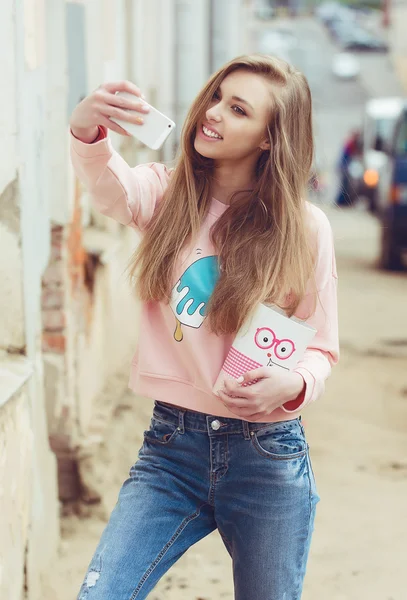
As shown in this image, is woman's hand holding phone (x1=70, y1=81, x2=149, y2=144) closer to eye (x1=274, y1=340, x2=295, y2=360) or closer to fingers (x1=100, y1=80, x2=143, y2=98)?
fingers (x1=100, y1=80, x2=143, y2=98)

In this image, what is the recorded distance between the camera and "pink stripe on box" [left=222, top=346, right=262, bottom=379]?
208cm

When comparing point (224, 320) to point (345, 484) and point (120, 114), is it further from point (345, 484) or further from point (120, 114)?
point (345, 484)

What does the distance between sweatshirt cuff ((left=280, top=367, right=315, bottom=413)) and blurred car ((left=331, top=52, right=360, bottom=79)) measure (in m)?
42.4

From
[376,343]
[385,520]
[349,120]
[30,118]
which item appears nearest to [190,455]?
[30,118]

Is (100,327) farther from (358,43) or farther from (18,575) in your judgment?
(358,43)

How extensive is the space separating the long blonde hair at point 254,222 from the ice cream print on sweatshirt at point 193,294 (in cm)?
3

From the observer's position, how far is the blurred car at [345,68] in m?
43.1

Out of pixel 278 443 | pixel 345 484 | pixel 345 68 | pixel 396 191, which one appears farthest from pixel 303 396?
pixel 345 68

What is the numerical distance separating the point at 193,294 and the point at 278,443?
37cm

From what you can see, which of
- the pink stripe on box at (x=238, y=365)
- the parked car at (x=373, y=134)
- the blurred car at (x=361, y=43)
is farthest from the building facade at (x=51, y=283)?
the blurred car at (x=361, y=43)

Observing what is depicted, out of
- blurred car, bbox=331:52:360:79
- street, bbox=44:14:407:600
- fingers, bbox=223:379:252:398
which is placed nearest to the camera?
fingers, bbox=223:379:252:398

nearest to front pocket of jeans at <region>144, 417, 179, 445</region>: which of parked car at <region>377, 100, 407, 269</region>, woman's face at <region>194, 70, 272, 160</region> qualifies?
woman's face at <region>194, 70, 272, 160</region>

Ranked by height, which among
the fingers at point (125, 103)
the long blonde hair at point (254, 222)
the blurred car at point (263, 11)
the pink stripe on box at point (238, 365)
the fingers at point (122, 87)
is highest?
the fingers at point (122, 87)

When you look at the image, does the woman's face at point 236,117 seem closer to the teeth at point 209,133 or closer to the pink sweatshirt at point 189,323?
the teeth at point 209,133
